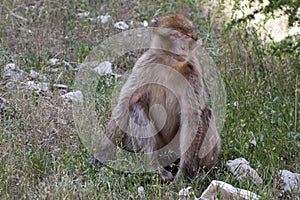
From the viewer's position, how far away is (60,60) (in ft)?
24.3

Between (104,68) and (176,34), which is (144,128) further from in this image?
(104,68)

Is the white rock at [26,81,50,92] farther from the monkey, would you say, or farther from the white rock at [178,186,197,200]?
the white rock at [178,186,197,200]

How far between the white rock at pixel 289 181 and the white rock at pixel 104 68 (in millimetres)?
2806

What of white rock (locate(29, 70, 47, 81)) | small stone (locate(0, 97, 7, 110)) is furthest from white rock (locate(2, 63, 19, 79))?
small stone (locate(0, 97, 7, 110))

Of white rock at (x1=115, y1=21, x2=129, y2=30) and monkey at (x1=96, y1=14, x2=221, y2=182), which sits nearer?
monkey at (x1=96, y1=14, x2=221, y2=182)

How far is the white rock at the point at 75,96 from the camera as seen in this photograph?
6.39 meters

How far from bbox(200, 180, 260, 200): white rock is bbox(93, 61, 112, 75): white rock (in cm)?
297

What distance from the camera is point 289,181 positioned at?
500 centimetres

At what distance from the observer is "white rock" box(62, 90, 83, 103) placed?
639 cm

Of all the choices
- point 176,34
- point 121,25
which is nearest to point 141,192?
point 176,34

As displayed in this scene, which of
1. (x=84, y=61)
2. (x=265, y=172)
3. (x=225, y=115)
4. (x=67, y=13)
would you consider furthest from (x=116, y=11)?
(x=265, y=172)

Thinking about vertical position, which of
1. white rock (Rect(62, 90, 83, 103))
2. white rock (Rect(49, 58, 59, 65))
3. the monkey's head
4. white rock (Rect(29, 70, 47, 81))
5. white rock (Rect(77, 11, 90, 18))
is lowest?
white rock (Rect(62, 90, 83, 103))

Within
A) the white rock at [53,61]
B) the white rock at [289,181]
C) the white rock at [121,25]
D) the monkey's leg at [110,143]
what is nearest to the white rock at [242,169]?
the white rock at [289,181]

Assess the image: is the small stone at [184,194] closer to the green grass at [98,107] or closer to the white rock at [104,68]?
the green grass at [98,107]
